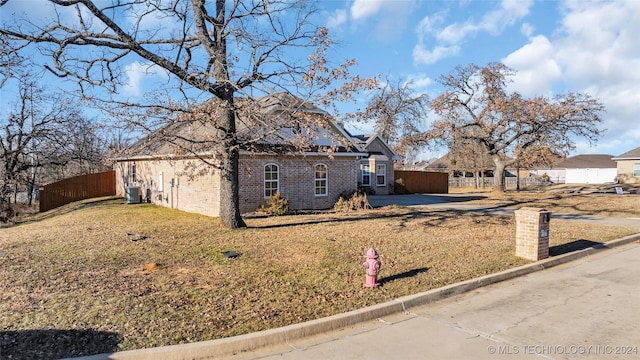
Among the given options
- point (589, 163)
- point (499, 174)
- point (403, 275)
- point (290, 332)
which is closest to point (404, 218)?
point (403, 275)

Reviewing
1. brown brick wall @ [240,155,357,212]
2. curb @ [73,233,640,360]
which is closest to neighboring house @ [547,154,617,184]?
brown brick wall @ [240,155,357,212]

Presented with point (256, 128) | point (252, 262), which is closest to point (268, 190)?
point (256, 128)

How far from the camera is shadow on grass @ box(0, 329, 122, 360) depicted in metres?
4.20

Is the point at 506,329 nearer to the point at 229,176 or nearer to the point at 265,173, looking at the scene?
the point at 229,176

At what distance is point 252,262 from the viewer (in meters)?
8.12

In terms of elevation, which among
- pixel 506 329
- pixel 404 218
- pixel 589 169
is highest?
pixel 589 169

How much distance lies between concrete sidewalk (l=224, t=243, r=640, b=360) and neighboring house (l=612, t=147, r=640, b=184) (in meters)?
43.1

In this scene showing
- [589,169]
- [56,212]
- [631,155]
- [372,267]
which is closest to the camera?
[372,267]

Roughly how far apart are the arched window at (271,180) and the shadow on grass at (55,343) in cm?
1228

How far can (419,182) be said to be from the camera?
35.8 metres

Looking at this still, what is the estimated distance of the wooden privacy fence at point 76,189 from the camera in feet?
81.8

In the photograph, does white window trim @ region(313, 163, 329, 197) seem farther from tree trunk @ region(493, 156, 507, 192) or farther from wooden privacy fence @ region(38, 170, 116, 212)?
wooden privacy fence @ region(38, 170, 116, 212)

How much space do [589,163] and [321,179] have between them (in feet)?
197

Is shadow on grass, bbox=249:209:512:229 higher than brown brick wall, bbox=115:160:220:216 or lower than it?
lower
